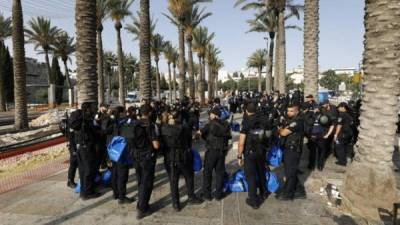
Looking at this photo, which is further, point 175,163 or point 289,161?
point 289,161

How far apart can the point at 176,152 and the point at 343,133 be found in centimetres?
494

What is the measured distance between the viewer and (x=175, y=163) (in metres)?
5.20

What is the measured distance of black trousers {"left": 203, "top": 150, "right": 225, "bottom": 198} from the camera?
5504mm

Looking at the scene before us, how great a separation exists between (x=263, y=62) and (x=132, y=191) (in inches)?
2081

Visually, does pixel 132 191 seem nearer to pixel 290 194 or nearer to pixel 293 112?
pixel 290 194

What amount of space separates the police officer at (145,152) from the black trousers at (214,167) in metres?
1.01

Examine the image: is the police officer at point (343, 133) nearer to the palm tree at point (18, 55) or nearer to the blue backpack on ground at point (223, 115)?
the blue backpack on ground at point (223, 115)

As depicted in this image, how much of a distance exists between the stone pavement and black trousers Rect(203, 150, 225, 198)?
0.22 m

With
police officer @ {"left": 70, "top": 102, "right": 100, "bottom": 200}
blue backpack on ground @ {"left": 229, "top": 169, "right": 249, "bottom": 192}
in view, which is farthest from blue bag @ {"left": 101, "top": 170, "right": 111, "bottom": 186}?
blue backpack on ground @ {"left": 229, "top": 169, "right": 249, "bottom": 192}

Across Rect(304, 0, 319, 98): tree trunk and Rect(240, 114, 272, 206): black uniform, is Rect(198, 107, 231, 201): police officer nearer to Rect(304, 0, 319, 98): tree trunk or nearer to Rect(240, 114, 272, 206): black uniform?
Rect(240, 114, 272, 206): black uniform

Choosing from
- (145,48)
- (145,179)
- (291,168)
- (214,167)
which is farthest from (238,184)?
(145,48)

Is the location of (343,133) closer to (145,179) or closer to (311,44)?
(311,44)

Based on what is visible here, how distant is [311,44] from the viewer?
36.3 ft

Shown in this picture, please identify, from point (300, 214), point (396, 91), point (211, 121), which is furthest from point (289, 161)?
point (396, 91)
